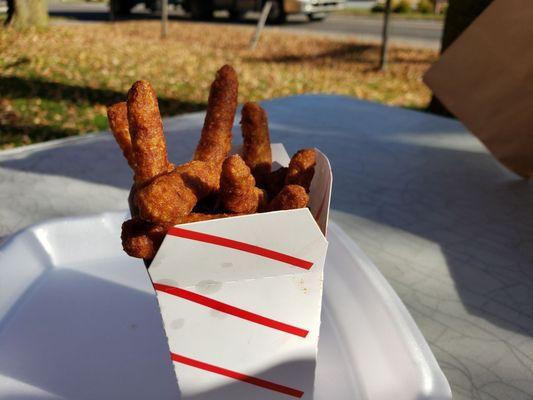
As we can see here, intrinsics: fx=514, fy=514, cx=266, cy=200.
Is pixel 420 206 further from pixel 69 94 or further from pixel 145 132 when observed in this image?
pixel 69 94

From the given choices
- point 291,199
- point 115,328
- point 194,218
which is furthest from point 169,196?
point 115,328

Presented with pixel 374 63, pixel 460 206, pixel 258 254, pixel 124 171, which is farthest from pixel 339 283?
pixel 374 63

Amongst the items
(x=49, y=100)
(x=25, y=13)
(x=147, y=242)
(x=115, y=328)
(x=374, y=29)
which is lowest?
(x=49, y=100)

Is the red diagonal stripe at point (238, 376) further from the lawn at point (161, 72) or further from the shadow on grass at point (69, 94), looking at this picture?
the shadow on grass at point (69, 94)

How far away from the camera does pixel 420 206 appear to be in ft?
6.31

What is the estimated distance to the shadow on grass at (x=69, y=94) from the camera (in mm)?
4277

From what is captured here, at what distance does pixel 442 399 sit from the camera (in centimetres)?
75

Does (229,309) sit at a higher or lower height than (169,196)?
lower

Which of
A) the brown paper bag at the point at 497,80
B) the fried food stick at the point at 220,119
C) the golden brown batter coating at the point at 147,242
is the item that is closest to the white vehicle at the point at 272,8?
the brown paper bag at the point at 497,80

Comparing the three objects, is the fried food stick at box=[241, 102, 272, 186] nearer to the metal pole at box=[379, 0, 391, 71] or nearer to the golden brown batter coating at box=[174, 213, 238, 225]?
the golden brown batter coating at box=[174, 213, 238, 225]

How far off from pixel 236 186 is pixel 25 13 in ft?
27.3

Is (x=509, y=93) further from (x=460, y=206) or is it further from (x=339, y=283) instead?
(x=339, y=283)

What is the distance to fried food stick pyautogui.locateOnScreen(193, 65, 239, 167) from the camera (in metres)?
0.86

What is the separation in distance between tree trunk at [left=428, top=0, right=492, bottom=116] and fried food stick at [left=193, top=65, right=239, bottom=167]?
313cm
